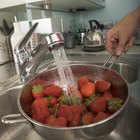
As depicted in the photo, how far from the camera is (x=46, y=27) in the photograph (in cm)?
87

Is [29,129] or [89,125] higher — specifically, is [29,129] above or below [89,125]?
below

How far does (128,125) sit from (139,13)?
36cm

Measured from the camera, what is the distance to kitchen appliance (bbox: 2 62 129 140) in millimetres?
331

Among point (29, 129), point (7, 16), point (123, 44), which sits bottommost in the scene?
point (29, 129)

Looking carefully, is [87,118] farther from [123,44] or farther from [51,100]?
[123,44]

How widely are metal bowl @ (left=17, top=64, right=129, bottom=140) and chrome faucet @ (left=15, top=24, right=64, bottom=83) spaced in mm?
51

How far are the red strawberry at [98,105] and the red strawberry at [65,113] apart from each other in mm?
59

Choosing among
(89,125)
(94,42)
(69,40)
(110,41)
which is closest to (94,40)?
(94,42)

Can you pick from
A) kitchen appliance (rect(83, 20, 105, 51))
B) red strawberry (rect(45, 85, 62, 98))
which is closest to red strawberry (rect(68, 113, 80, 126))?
red strawberry (rect(45, 85, 62, 98))

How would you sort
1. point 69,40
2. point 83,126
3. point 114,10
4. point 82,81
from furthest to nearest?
1. point 114,10
2. point 69,40
3. point 82,81
4. point 83,126

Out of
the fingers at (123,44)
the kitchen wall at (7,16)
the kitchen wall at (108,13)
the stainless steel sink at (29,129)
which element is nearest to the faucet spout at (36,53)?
the stainless steel sink at (29,129)

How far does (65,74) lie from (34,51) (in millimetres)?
107

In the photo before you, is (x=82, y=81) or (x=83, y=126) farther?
(x=82, y=81)

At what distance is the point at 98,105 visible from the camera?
45cm
